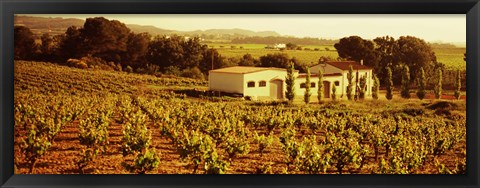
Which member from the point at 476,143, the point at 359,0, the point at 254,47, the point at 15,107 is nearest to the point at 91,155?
the point at 15,107

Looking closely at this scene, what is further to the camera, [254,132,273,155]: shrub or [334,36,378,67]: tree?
[254,132,273,155]: shrub

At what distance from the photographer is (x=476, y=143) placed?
18.7ft

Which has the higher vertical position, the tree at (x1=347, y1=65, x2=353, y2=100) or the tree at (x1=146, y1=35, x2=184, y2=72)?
the tree at (x1=146, y1=35, x2=184, y2=72)

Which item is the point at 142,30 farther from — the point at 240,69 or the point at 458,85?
the point at 458,85

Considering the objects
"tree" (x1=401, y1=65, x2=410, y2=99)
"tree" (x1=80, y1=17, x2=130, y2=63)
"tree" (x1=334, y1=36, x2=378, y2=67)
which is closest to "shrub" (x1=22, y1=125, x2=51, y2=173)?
"tree" (x1=80, y1=17, x2=130, y2=63)

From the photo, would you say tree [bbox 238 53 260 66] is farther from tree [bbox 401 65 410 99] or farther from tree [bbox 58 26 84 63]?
tree [bbox 58 26 84 63]

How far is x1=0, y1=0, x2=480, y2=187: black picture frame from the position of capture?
562cm

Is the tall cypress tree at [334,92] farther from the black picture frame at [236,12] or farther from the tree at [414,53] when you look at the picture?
the black picture frame at [236,12]

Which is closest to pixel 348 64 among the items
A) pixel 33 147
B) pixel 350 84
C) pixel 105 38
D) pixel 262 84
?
pixel 350 84

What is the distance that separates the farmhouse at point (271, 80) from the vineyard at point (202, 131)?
116 mm

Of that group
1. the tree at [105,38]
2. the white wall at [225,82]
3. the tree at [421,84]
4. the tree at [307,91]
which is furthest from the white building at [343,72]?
the tree at [105,38]

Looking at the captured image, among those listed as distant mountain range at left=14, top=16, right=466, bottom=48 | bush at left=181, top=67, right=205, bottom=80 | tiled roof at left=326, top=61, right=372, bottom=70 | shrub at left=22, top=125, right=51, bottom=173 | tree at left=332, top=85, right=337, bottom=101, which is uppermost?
distant mountain range at left=14, top=16, right=466, bottom=48

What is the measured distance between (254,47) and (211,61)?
479 mm

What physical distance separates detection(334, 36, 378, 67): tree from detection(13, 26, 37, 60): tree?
3025mm
